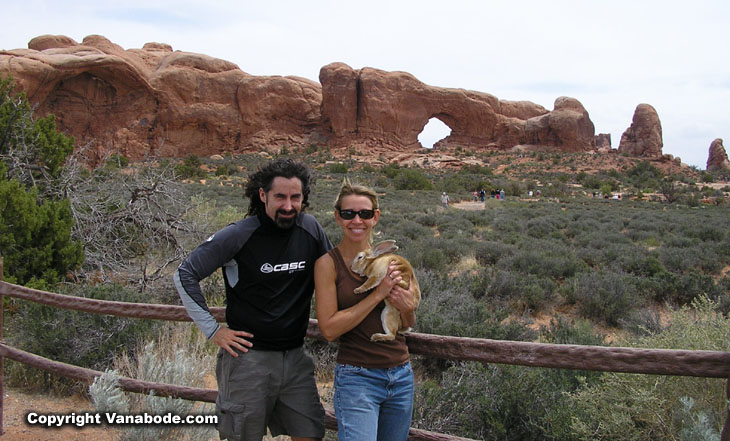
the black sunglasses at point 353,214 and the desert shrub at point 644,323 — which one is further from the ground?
the black sunglasses at point 353,214

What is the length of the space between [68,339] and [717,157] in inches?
2805

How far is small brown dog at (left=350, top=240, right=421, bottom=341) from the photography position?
5.89ft

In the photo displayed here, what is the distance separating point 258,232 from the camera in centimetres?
202

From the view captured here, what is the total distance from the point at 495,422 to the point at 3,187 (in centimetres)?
558

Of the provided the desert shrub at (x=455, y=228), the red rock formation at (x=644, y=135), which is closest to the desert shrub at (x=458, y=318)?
the desert shrub at (x=455, y=228)

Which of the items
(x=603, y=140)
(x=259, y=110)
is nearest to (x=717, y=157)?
(x=603, y=140)

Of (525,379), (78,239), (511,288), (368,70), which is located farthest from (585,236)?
(368,70)

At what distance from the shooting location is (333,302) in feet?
6.08

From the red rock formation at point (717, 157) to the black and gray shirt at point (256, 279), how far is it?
69.1m

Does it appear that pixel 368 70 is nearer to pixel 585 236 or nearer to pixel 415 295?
pixel 585 236

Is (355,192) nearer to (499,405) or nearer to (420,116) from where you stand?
(499,405)

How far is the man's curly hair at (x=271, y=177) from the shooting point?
2049mm

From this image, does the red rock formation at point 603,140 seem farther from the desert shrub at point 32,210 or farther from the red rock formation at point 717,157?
the desert shrub at point 32,210

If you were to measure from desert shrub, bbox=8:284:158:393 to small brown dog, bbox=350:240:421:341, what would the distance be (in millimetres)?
3052
